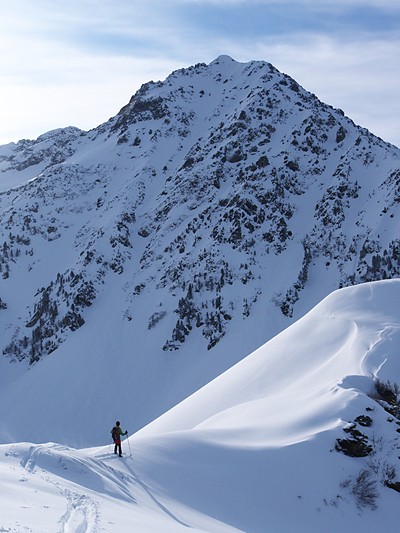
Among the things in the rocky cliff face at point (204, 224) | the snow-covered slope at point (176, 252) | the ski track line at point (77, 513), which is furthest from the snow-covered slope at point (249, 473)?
the rocky cliff face at point (204, 224)

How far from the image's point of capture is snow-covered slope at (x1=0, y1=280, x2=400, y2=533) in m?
10.7

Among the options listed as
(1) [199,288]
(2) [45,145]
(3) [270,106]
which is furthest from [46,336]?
(2) [45,145]

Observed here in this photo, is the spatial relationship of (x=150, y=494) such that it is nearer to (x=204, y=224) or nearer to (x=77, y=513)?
(x=77, y=513)

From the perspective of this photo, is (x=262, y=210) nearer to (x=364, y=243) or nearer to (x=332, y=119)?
(x=364, y=243)

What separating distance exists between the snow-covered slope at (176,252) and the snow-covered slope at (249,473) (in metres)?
34.5

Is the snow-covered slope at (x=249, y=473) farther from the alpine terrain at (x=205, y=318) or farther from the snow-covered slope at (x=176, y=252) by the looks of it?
the snow-covered slope at (x=176, y=252)

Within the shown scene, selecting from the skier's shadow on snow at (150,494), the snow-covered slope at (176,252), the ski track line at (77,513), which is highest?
the snow-covered slope at (176,252)

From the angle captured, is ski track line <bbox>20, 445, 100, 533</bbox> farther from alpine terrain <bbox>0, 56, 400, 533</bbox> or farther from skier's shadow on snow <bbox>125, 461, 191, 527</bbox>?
skier's shadow on snow <bbox>125, 461, 191, 527</bbox>

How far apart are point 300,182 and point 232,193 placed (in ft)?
35.3

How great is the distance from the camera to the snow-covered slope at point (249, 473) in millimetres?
10727

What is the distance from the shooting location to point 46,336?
66000 mm

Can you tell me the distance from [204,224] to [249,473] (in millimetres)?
57986

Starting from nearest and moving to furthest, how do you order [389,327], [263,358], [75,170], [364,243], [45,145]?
[389,327] → [263,358] → [364,243] → [75,170] → [45,145]

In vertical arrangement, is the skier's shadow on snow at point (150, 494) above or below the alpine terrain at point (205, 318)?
below
